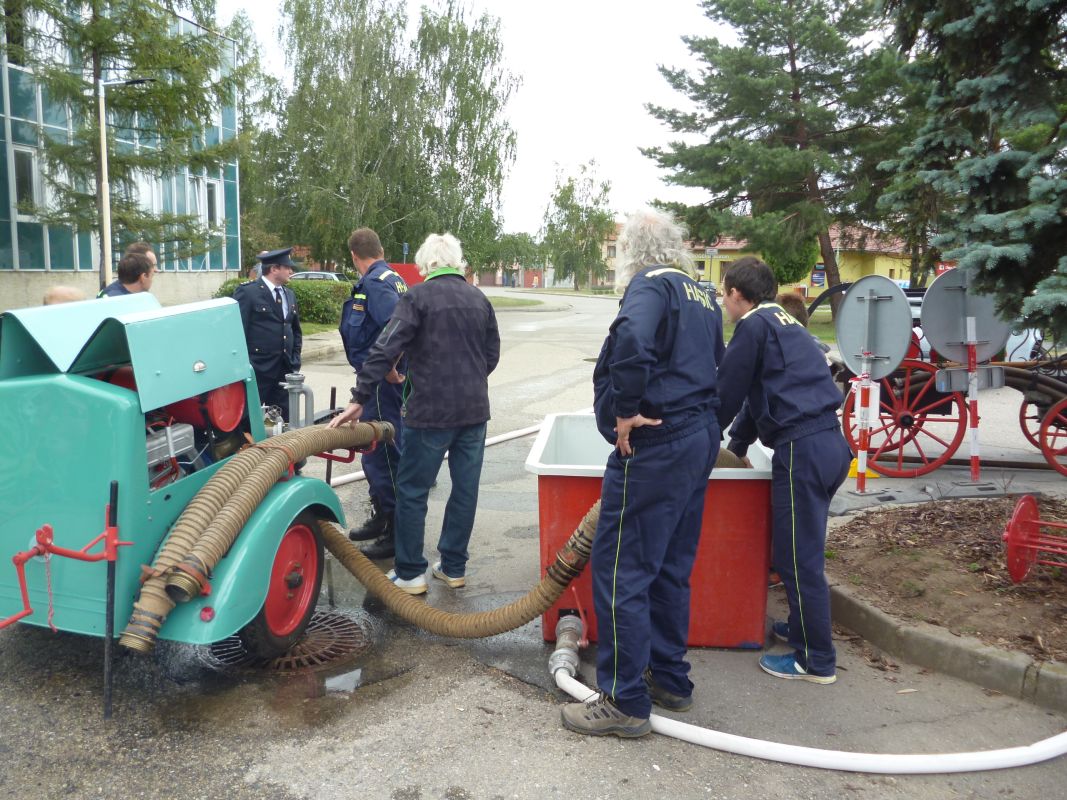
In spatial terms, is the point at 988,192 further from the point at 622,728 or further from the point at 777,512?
the point at 622,728

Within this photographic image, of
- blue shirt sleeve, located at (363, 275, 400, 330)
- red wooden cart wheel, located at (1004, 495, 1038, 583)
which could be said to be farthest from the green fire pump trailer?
red wooden cart wheel, located at (1004, 495, 1038, 583)

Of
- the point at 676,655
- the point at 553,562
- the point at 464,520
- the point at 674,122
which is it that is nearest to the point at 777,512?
the point at 676,655

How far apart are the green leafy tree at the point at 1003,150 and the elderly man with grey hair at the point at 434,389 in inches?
104

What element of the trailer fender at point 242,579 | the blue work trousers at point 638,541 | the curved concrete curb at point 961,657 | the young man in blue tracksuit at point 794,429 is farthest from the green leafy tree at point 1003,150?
the trailer fender at point 242,579

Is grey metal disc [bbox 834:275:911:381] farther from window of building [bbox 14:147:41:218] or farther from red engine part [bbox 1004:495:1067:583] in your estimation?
window of building [bbox 14:147:41:218]

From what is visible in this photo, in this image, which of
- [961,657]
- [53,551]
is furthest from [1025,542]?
[53,551]

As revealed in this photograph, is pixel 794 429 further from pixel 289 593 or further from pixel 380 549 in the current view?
pixel 380 549

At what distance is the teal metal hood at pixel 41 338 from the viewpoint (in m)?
3.30

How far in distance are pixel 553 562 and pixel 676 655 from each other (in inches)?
29.0

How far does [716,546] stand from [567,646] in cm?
82

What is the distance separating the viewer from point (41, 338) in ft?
10.8

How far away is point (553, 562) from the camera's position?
404cm

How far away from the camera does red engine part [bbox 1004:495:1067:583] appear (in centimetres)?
423

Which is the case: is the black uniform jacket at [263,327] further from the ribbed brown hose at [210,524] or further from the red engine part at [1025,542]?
the red engine part at [1025,542]
